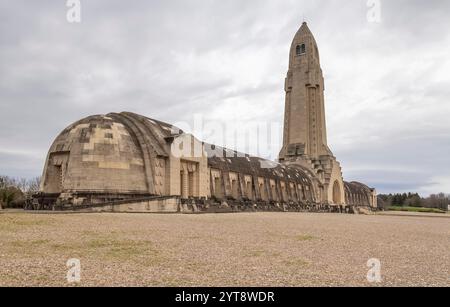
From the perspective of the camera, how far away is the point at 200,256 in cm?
948

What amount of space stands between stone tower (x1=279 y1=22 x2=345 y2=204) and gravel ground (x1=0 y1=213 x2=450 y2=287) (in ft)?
180

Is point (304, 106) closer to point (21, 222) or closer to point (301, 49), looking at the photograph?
point (301, 49)

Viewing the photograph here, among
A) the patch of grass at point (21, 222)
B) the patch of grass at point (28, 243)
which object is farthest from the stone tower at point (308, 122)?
the patch of grass at point (28, 243)

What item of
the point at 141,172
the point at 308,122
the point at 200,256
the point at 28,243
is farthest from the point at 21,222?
the point at 308,122

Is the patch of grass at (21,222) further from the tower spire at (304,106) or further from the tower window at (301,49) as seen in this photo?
the tower window at (301,49)

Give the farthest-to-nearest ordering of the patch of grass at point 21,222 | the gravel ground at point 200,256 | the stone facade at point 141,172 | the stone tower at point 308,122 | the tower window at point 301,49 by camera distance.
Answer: the tower window at point 301,49, the stone tower at point 308,122, the stone facade at point 141,172, the patch of grass at point 21,222, the gravel ground at point 200,256

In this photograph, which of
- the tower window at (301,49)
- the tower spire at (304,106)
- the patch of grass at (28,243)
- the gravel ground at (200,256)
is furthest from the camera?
the tower window at (301,49)

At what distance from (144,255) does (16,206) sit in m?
30.3

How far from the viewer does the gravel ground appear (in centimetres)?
717

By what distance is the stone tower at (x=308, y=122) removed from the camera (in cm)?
6850

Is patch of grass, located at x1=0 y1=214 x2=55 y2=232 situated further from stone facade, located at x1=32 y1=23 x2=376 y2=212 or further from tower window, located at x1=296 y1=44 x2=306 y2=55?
tower window, located at x1=296 y1=44 x2=306 y2=55

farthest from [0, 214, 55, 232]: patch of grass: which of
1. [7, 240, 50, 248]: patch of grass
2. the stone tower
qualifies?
the stone tower

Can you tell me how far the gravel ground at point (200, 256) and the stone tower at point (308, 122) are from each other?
54.8 meters
